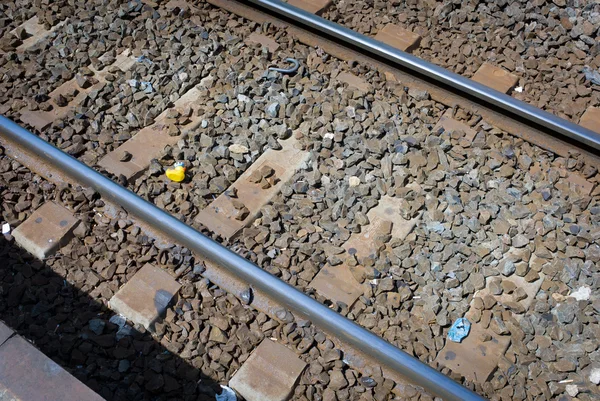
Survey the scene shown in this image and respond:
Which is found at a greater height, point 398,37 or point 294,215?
point 398,37

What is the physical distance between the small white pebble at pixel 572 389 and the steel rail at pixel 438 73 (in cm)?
171

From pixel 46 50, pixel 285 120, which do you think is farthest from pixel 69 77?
pixel 285 120

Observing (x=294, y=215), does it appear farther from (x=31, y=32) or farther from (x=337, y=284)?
(x=31, y=32)

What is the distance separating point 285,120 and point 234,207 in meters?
0.86

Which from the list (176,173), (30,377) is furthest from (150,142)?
(30,377)

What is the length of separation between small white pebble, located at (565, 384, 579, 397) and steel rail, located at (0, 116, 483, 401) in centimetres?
59

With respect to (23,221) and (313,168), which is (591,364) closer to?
(313,168)

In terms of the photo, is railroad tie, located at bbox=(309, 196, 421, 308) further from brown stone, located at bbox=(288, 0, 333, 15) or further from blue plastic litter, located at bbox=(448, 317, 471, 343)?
brown stone, located at bbox=(288, 0, 333, 15)

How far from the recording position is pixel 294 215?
4.42m

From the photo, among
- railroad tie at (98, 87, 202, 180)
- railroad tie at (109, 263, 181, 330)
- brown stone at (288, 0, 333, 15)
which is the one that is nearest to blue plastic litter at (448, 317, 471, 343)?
railroad tie at (109, 263, 181, 330)

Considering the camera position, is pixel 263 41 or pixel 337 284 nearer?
pixel 337 284

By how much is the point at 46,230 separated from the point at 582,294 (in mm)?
3235

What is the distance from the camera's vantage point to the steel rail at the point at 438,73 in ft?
15.3

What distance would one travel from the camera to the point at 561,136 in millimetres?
4762
